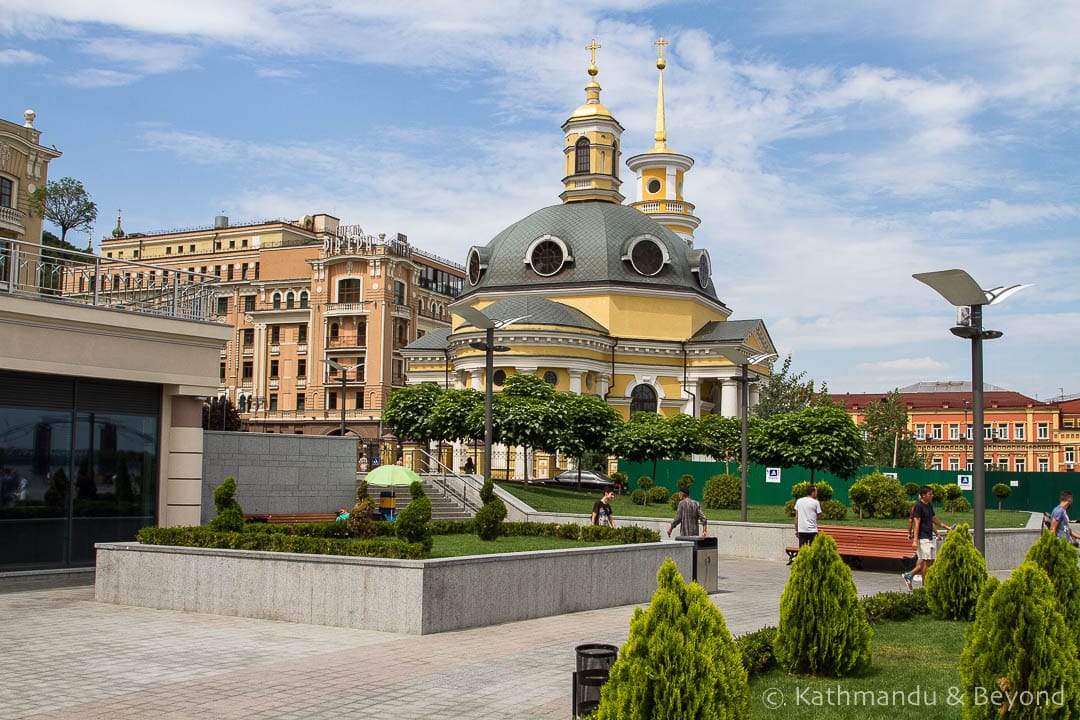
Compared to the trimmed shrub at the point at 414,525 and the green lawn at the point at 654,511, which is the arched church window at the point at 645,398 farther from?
the trimmed shrub at the point at 414,525

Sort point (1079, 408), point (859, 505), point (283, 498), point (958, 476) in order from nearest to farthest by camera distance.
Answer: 1. point (283, 498)
2. point (859, 505)
3. point (958, 476)
4. point (1079, 408)

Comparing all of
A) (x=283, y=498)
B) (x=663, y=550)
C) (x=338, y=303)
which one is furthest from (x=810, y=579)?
(x=338, y=303)

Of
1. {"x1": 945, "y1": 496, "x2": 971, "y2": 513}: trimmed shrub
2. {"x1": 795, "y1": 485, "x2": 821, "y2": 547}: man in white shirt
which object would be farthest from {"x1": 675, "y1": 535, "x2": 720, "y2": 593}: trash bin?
{"x1": 945, "y1": 496, "x2": 971, "y2": 513}: trimmed shrub

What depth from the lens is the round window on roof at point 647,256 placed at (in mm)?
56438

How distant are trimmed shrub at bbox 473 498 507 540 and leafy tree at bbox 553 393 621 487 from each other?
1827 centimetres

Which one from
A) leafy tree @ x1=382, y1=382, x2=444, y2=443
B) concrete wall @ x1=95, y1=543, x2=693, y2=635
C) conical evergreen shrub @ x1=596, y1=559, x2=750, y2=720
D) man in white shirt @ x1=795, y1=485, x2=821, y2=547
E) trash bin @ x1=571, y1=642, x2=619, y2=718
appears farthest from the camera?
leafy tree @ x1=382, y1=382, x2=444, y2=443

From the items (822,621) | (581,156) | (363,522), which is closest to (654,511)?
(363,522)

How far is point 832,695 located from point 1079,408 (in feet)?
312

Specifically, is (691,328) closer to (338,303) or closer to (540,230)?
(540,230)

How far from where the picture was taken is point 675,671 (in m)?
6.12

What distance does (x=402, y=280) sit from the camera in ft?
241

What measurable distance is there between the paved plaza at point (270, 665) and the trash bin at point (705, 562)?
6.31 ft

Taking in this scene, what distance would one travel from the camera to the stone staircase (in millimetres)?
28094

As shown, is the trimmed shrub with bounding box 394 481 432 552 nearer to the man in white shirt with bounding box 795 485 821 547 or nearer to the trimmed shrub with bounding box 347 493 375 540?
the trimmed shrub with bounding box 347 493 375 540
